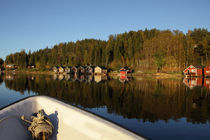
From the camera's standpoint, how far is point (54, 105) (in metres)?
4.32

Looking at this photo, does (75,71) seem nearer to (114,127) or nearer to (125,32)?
(125,32)

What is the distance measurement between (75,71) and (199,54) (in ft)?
195

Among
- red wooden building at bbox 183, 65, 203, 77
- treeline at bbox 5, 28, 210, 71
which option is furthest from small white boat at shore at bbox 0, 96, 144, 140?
treeline at bbox 5, 28, 210, 71

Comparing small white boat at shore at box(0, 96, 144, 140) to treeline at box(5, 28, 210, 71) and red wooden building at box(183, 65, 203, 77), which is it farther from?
treeline at box(5, 28, 210, 71)

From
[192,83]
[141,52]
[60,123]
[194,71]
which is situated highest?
[141,52]

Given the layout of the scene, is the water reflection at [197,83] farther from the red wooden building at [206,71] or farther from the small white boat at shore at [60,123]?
the small white boat at shore at [60,123]

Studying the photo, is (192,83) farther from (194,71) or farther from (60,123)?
(60,123)

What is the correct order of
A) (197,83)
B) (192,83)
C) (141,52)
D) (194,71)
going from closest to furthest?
(197,83)
(192,83)
(194,71)
(141,52)

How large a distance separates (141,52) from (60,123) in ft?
255

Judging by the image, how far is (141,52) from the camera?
78.9 meters

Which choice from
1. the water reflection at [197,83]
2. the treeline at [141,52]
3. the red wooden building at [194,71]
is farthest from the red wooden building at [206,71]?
the water reflection at [197,83]

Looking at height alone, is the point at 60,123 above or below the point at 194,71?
below

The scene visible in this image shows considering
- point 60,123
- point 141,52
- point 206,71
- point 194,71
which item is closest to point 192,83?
point 194,71

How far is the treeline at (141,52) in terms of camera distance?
2325 inches
